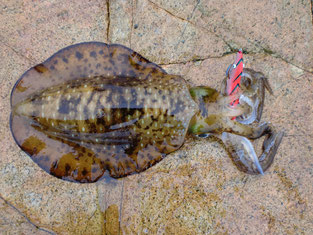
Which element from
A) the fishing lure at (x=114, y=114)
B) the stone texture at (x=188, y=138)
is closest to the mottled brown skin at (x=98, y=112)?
the fishing lure at (x=114, y=114)

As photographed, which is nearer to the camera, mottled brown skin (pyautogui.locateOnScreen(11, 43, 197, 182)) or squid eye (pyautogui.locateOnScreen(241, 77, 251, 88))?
mottled brown skin (pyautogui.locateOnScreen(11, 43, 197, 182))

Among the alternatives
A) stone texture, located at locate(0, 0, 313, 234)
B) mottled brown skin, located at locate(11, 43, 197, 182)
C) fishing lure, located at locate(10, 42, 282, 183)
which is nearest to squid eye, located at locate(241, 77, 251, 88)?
fishing lure, located at locate(10, 42, 282, 183)

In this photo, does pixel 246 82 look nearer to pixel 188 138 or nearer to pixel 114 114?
pixel 188 138

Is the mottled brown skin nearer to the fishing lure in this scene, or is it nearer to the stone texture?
the fishing lure

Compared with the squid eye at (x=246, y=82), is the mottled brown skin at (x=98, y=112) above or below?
below

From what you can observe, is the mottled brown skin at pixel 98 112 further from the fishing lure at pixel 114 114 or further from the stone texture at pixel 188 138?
the stone texture at pixel 188 138

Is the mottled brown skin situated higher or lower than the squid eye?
lower

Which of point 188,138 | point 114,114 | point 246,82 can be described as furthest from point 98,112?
point 246,82
